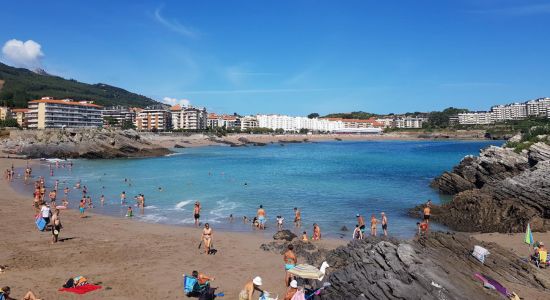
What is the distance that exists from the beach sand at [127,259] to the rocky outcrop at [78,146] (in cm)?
4990

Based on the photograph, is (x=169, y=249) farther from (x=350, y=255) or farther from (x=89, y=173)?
(x=89, y=173)

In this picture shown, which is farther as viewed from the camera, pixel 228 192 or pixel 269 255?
pixel 228 192

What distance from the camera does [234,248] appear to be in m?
16.3

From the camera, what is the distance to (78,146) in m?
68.2

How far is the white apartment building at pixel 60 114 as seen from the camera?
118 m

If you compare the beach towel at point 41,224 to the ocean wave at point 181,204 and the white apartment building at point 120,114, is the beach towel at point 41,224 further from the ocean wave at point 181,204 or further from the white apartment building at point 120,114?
the white apartment building at point 120,114

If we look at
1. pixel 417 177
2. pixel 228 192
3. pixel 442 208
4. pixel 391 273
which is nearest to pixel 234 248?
pixel 391 273

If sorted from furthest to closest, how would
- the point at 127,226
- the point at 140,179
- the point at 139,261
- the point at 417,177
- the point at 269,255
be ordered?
the point at 417,177
the point at 140,179
the point at 127,226
the point at 269,255
the point at 139,261

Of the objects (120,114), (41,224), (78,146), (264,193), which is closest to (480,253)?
(41,224)

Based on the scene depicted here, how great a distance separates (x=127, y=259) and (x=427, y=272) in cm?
1006

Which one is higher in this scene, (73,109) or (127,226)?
(73,109)

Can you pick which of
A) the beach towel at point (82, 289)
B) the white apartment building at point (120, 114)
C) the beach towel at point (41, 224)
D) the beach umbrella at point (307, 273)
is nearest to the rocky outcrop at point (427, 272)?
the beach umbrella at point (307, 273)

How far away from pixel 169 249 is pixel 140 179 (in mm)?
27324

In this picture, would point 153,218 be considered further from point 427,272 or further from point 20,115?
point 20,115
